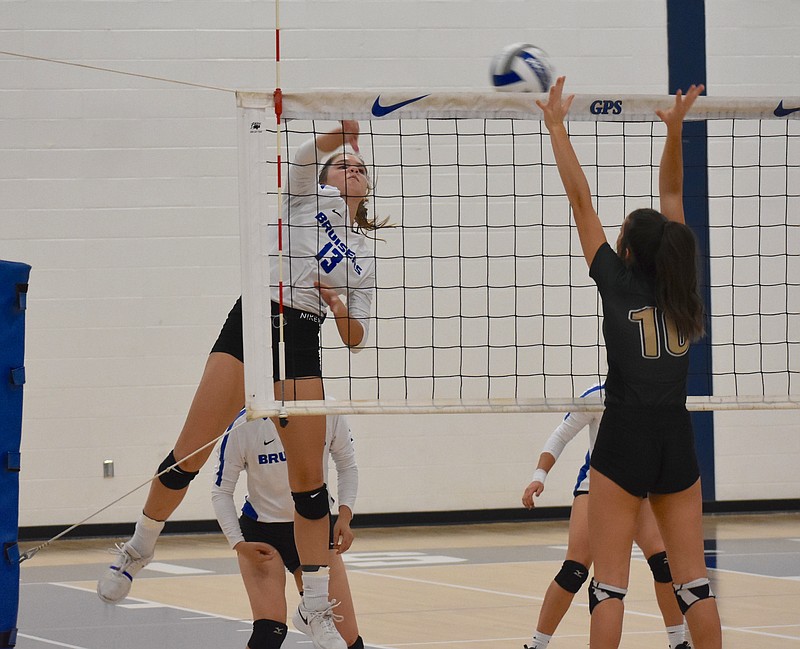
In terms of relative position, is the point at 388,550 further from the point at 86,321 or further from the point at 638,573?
the point at 86,321

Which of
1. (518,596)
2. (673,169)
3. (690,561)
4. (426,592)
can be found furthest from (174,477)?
(518,596)

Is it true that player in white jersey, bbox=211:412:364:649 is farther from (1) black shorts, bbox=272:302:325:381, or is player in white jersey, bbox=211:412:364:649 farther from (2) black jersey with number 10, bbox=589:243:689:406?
(2) black jersey with number 10, bbox=589:243:689:406

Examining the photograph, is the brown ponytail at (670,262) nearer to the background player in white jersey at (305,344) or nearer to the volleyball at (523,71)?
the volleyball at (523,71)

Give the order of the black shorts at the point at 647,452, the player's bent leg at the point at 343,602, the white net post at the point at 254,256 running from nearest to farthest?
1. the black shorts at the point at 647,452
2. the white net post at the point at 254,256
3. the player's bent leg at the point at 343,602

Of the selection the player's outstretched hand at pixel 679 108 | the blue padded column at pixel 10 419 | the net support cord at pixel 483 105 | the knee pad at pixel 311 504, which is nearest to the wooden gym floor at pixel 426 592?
the knee pad at pixel 311 504

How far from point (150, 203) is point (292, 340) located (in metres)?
5.75

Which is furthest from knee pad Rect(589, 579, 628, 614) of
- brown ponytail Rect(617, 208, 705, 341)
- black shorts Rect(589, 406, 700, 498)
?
brown ponytail Rect(617, 208, 705, 341)

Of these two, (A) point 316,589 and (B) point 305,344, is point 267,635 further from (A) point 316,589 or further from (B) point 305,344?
(B) point 305,344

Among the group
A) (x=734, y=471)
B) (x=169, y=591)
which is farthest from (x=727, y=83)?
(x=169, y=591)

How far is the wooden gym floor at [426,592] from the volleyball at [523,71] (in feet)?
8.79

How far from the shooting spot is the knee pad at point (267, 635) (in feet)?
15.7

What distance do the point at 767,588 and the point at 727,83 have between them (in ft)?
17.2

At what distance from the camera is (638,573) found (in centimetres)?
830

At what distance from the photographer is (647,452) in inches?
160
